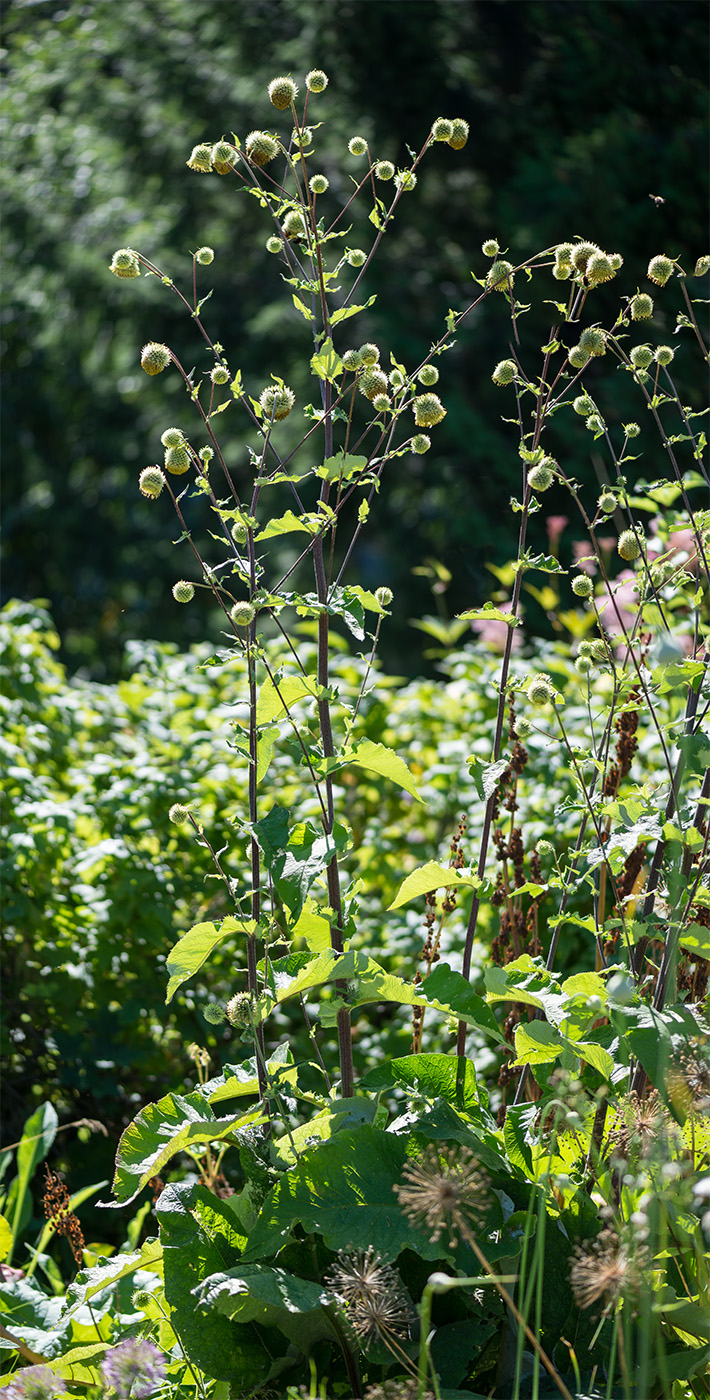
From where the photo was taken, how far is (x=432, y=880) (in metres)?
1.45

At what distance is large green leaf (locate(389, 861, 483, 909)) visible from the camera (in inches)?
55.9

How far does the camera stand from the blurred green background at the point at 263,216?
20.4 ft

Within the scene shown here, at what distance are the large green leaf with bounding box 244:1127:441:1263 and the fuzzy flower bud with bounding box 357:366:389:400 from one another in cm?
88

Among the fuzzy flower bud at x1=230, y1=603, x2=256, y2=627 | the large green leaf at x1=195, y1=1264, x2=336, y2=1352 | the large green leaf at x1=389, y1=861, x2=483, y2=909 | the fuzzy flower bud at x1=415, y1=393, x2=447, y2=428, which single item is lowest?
the large green leaf at x1=195, y1=1264, x2=336, y2=1352

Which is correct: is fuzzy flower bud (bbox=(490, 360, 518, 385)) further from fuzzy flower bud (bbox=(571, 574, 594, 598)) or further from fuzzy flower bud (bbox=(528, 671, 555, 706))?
fuzzy flower bud (bbox=(528, 671, 555, 706))

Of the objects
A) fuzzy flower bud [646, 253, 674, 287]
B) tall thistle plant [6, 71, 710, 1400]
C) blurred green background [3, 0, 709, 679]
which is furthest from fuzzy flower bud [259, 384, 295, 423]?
blurred green background [3, 0, 709, 679]

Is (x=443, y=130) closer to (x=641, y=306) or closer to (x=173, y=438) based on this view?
(x=641, y=306)

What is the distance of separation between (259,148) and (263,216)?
21.5 feet

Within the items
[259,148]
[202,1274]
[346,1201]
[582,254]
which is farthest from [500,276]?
[202,1274]

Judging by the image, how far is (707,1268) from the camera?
1406 mm

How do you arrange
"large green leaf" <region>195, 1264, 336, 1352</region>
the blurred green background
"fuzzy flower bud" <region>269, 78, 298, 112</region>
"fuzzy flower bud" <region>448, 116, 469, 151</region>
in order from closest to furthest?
"large green leaf" <region>195, 1264, 336, 1352</region>, "fuzzy flower bud" <region>269, 78, 298, 112</region>, "fuzzy flower bud" <region>448, 116, 469, 151</region>, the blurred green background

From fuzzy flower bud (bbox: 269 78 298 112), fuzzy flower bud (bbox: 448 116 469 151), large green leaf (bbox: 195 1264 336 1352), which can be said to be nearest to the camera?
large green leaf (bbox: 195 1264 336 1352)

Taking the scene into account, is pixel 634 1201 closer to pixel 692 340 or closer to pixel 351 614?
pixel 351 614

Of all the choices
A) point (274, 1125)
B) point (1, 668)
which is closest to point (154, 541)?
point (1, 668)
